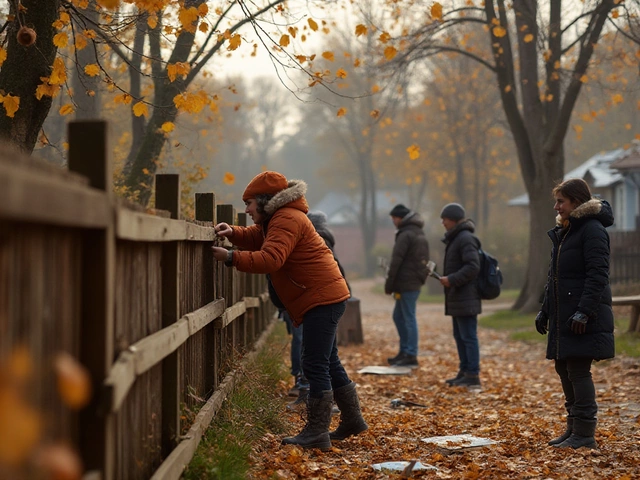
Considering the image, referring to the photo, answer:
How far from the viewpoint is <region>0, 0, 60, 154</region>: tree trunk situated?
7.09 m

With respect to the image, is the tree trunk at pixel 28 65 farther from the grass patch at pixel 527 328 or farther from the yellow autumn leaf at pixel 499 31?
the yellow autumn leaf at pixel 499 31

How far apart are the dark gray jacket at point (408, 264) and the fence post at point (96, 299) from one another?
8.87 metres

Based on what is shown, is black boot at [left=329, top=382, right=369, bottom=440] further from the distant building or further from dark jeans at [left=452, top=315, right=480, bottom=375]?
the distant building

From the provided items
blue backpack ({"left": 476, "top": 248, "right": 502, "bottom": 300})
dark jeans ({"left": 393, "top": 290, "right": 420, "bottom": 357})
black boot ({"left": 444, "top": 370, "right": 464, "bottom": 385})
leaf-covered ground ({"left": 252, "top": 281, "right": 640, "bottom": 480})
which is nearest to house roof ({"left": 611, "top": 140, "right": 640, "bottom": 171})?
leaf-covered ground ({"left": 252, "top": 281, "right": 640, "bottom": 480})

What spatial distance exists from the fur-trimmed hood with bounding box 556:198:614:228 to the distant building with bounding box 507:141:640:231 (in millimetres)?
23581

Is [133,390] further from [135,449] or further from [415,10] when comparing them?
[415,10]

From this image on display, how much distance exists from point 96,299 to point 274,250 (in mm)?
2659

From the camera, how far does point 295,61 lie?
8367 mm

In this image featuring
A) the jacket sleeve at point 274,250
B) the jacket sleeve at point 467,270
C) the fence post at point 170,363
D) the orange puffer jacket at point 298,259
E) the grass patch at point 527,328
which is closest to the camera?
the fence post at point 170,363

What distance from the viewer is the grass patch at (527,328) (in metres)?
12.5

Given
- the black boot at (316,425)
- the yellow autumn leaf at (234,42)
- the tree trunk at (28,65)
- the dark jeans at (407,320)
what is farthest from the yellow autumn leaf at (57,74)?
the dark jeans at (407,320)

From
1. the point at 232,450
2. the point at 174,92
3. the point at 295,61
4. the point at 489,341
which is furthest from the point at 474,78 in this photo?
the point at 232,450

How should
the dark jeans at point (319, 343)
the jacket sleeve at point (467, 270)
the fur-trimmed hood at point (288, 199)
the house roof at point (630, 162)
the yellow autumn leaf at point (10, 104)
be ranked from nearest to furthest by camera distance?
the fur-trimmed hood at point (288, 199) → the dark jeans at point (319, 343) → the yellow autumn leaf at point (10, 104) → the jacket sleeve at point (467, 270) → the house roof at point (630, 162)

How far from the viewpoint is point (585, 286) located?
6.38 meters
